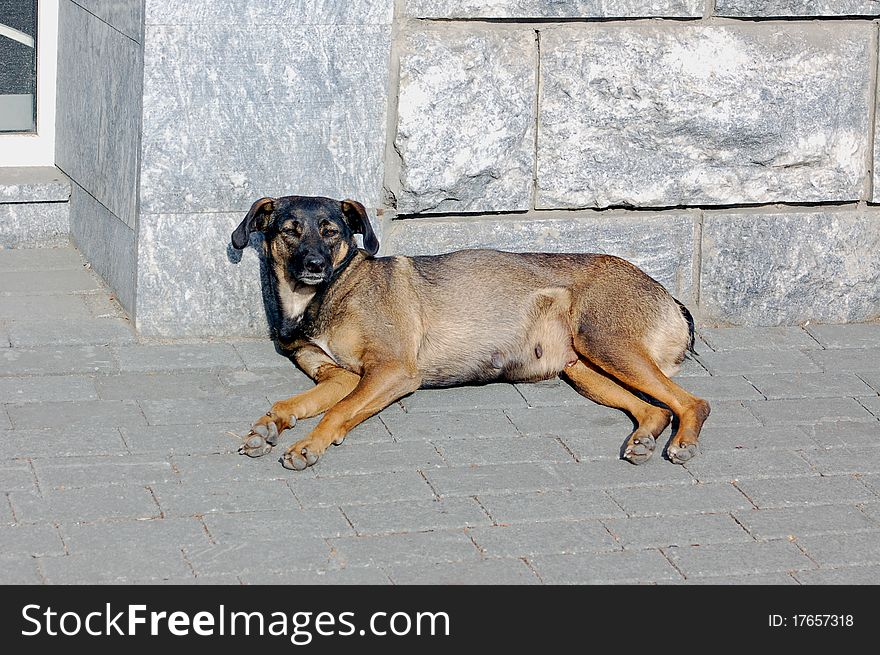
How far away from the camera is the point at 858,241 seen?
22.1ft

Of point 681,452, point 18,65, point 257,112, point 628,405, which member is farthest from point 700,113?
point 18,65

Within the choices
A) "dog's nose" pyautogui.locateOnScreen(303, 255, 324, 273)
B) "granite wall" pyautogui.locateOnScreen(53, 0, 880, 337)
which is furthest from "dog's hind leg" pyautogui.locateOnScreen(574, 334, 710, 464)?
"dog's nose" pyautogui.locateOnScreen(303, 255, 324, 273)

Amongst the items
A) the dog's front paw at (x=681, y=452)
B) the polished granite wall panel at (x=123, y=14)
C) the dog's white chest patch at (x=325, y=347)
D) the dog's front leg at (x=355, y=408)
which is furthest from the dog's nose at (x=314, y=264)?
the dog's front paw at (x=681, y=452)

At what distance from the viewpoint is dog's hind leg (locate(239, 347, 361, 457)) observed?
16.0 feet

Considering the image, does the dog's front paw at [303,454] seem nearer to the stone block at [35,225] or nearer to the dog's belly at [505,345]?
the dog's belly at [505,345]

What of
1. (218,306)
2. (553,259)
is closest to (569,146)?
(553,259)

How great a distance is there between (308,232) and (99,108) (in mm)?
1650

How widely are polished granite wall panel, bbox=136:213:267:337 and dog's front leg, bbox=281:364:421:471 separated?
41.6 inches

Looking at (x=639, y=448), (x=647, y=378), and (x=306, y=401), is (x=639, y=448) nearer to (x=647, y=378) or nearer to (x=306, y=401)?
(x=647, y=378)

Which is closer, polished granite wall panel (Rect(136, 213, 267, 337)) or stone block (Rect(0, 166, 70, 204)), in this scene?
polished granite wall panel (Rect(136, 213, 267, 337))

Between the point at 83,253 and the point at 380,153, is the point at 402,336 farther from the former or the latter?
the point at 83,253

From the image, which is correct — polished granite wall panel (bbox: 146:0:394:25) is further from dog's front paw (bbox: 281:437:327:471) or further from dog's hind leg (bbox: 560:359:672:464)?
dog's front paw (bbox: 281:437:327:471)

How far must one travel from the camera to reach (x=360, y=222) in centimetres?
570

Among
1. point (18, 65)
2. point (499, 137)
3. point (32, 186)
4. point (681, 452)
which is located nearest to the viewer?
point (681, 452)
